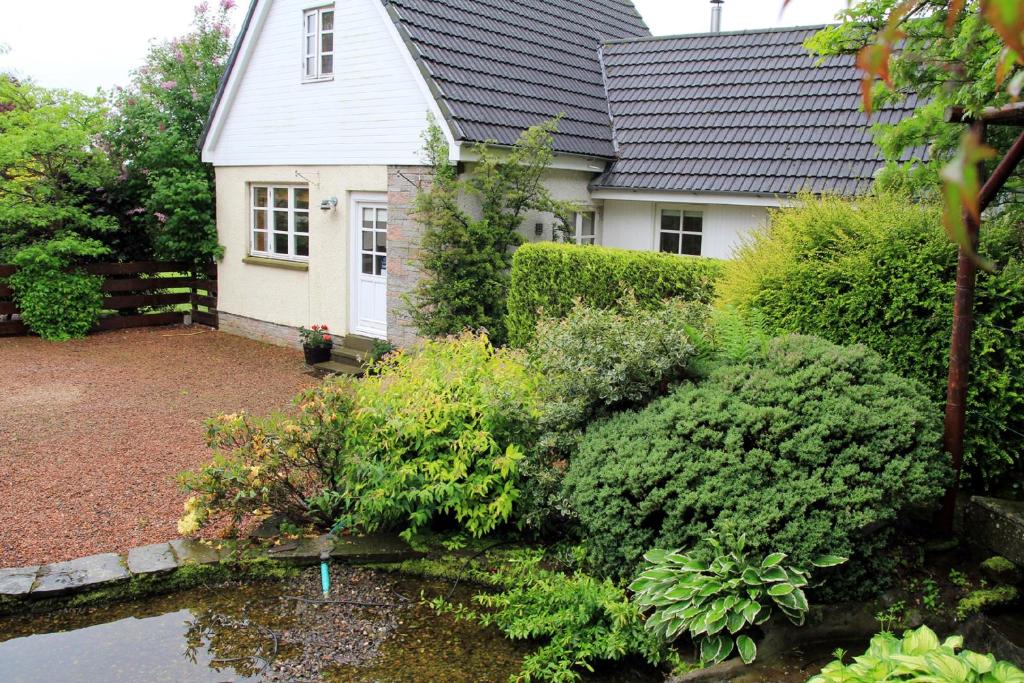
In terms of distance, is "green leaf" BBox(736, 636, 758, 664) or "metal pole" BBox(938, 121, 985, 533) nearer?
"green leaf" BBox(736, 636, 758, 664)

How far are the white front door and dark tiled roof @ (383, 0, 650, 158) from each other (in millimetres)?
2394

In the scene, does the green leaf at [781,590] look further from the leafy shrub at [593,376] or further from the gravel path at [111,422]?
the gravel path at [111,422]

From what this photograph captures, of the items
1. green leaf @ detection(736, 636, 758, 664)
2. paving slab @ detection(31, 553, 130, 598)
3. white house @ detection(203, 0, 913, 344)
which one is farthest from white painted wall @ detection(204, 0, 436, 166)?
green leaf @ detection(736, 636, 758, 664)

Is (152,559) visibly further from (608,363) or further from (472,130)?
(472,130)

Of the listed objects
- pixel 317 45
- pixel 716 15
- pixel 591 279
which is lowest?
pixel 591 279

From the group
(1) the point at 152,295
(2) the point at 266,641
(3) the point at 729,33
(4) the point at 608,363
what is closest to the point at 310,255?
(1) the point at 152,295

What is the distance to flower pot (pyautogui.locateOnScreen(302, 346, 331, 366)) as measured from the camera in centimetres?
1361

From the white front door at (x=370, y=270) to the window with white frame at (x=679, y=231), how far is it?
4422mm

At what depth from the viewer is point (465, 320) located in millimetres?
11602

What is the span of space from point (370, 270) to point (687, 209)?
519cm

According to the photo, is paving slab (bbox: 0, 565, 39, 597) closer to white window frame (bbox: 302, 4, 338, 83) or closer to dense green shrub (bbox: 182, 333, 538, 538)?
dense green shrub (bbox: 182, 333, 538, 538)

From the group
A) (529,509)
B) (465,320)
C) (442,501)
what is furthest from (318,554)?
(465,320)

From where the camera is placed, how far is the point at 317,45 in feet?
45.9

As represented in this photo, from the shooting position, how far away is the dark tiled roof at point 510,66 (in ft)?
39.3
